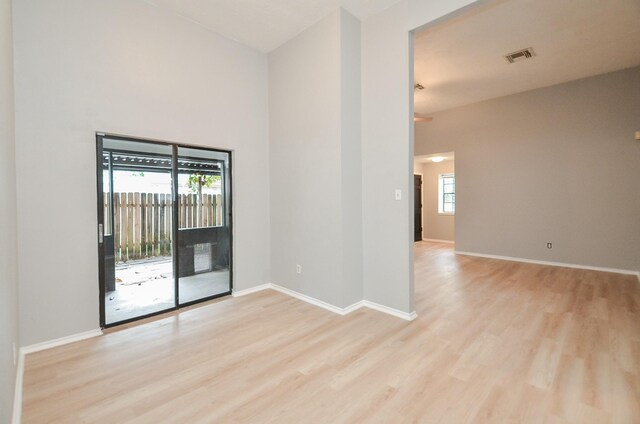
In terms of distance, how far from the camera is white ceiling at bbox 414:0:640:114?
3.32 metres

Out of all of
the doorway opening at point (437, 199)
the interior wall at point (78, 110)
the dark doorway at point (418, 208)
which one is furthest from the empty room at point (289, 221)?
the dark doorway at point (418, 208)

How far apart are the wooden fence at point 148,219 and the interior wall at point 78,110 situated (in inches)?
14.4

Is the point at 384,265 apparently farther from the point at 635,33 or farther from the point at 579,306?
the point at 635,33

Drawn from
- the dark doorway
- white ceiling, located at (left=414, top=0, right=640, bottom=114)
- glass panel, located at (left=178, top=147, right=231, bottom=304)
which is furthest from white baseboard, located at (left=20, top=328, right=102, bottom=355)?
the dark doorway

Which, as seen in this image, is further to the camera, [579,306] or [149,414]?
[579,306]

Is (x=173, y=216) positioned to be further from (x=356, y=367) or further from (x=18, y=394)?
(x=356, y=367)

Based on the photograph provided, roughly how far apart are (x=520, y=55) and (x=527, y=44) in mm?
327

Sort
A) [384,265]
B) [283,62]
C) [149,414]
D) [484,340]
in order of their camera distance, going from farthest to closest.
Answer: [283,62] < [384,265] < [484,340] < [149,414]

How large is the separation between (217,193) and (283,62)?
2.07m

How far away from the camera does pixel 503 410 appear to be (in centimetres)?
177

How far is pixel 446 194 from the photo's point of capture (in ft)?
28.8

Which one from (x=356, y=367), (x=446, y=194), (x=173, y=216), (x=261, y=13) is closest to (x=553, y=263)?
(x=446, y=194)

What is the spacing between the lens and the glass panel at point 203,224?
3.65 metres

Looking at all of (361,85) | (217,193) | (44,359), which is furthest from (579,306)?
(44,359)
